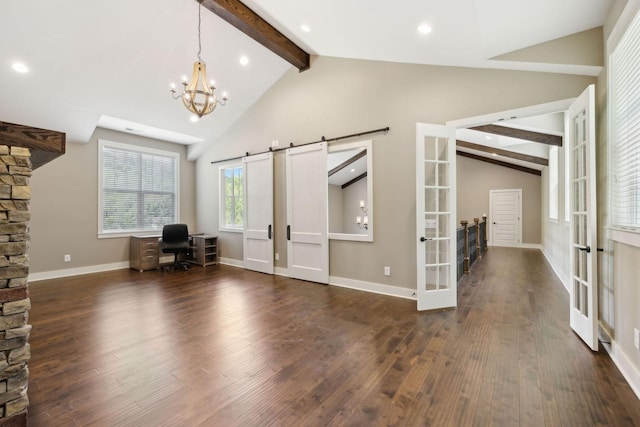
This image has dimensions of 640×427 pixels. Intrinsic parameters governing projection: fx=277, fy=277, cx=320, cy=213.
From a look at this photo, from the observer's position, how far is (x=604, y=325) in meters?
2.53

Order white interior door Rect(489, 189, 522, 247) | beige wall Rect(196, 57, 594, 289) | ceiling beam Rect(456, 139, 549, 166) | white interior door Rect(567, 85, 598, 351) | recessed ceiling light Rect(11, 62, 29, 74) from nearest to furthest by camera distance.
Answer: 1. white interior door Rect(567, 85, 598, 351)
2. beige wall Rect(196, 57, 594, 289)
3. recessed ceiling light Rect(11, 62, 29, 74)
4. ceiling beam Rect(456, 139, 549, 166)
5. white interior door Rect(489, 189, 522, 247)

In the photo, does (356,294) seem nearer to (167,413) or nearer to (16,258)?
(167,413)

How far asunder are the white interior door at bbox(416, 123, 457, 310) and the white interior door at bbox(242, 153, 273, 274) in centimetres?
298

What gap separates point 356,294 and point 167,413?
Result: 9.28ft

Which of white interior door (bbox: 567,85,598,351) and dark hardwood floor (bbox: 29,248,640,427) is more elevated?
white interior door (bbox: 567,85,598,351)

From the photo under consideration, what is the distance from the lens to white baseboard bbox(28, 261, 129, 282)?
16.5 feet

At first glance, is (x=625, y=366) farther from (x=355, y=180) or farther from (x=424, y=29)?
(x=355, y=180)

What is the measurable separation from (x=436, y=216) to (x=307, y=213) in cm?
218

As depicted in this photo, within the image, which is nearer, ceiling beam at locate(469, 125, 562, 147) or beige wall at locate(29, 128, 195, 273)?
beige wall at locate(29, 128, 195, 273)

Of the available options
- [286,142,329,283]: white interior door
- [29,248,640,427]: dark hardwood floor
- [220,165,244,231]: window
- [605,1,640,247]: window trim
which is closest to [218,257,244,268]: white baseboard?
[220,165,244,231]: window

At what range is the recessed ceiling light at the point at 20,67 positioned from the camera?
356cm

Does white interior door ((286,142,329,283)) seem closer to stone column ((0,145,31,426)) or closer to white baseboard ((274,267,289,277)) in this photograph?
white baseboard ((274,267,289,277))

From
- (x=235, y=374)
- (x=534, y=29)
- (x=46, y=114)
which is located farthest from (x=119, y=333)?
(x=534, y=29)

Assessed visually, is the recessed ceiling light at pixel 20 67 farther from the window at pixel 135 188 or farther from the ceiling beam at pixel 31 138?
the ceiling beam at pixel 31 138
